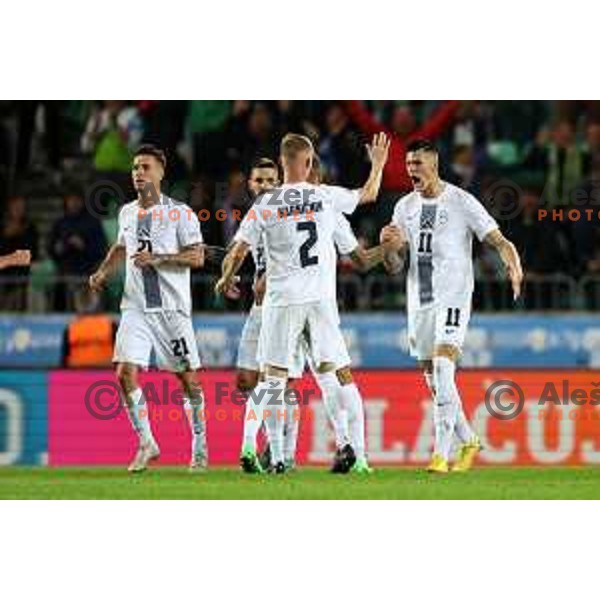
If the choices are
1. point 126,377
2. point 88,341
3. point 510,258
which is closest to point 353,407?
point 510,258

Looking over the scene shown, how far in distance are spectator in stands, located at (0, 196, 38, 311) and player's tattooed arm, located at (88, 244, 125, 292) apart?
23.0ft

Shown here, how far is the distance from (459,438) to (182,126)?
403 inches

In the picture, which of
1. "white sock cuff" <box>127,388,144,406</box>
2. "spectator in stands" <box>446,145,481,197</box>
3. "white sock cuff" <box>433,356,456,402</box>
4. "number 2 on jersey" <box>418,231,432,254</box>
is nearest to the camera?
"white sock cuff" <box>433,356,456,402</box>

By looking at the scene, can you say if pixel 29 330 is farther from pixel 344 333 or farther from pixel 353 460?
pixel 353 460

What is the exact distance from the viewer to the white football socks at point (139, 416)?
1986 centimetres

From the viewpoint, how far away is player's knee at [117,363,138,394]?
20.0 m

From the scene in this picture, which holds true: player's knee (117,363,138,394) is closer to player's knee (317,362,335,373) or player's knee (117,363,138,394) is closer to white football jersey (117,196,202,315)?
white football jersey (117,196,202,315)

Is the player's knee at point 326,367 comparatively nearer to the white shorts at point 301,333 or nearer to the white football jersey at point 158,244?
the white shorts at point 301,333

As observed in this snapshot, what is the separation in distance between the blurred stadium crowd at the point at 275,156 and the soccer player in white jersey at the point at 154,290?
617 cm

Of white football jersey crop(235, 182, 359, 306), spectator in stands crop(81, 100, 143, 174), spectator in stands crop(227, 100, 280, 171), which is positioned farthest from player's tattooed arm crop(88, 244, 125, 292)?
spectator in stands crop(81, 100, 143, 174)

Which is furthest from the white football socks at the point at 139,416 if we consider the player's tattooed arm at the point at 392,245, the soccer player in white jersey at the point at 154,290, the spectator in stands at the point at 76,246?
the spectator in stands at the point at 76,246

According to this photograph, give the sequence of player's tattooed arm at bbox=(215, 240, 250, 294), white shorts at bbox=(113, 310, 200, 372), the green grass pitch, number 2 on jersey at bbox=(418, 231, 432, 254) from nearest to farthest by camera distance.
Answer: the green grass pitch
player's tattooed arm at bbox=(215, 240, 250, 294)
number 2 on jersey at bbox=(418, 231, 432, 254)
white shorts at bbox=(113, 310, 200, 372)

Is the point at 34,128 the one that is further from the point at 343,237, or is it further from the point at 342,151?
the point at 343,237

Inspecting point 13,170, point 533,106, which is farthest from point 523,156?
point 13,170
